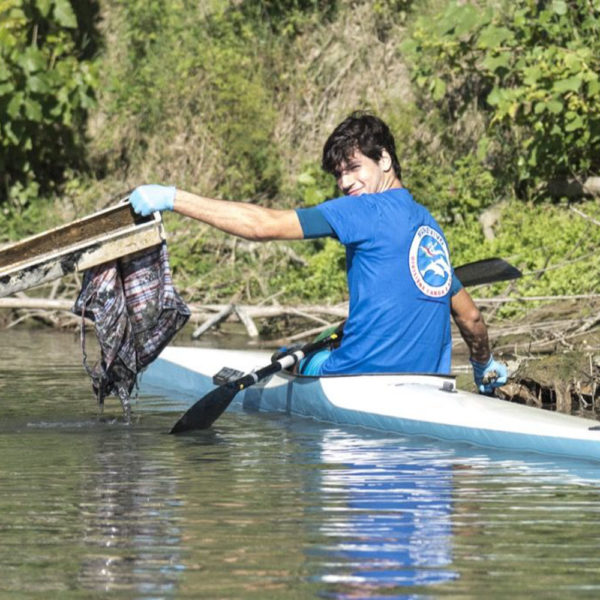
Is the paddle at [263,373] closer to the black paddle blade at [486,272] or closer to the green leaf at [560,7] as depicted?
the black paddle blade at [486,272]

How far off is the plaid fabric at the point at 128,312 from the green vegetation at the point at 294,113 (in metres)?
4.01

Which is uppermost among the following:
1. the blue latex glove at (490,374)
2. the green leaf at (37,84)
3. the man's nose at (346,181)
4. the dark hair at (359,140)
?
the green leaf at (37,84)

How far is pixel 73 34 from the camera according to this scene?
54.4 ft

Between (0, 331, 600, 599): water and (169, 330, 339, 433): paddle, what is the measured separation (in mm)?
88

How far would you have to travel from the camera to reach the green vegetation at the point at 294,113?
39.7 feet

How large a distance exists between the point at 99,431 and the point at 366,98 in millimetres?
7887

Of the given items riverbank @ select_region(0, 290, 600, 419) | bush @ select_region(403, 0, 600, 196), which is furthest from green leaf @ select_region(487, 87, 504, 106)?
riverbank @ select_region(0, 290, 600, 419)

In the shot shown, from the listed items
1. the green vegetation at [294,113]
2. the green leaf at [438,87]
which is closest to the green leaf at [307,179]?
the green vegetation at [294,113]

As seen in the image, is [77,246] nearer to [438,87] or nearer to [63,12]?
[438,87]

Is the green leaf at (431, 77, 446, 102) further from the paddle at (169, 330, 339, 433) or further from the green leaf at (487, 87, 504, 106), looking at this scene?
the paddle at (169, 330, 339, 433)

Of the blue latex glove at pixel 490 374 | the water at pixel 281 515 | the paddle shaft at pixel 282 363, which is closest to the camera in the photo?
the water at pixel 281 515

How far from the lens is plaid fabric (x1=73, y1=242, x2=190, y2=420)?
7.40m

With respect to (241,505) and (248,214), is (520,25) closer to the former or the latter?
(248,214)

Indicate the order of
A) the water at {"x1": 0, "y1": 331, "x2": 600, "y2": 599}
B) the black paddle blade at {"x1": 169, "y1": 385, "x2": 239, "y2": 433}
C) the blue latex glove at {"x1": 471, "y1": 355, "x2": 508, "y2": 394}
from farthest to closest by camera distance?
the blue latex glove at {"x1": 471, "y1": 355, "x2": 508, "y2": 394} < the black paddle blade at {"x1": 169, "y1": 385, "x2": 239, "y2": 433} < the water at {"x1": 0, "y1": 331, "x2": 600, "y2": 599}
